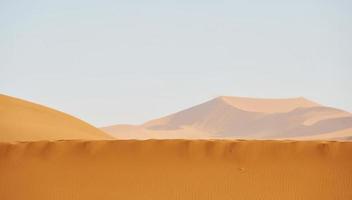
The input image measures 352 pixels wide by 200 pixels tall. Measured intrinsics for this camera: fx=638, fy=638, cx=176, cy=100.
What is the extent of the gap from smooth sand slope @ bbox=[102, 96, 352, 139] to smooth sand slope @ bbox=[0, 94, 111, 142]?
5293cm

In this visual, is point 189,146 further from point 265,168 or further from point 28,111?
point 28,111

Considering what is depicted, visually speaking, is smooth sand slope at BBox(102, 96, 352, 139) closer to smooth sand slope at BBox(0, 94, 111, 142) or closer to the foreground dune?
smooth sand slope at BBox(0, 94, 111, 142)

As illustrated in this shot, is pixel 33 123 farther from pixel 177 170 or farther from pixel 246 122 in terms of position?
pixel 246 122

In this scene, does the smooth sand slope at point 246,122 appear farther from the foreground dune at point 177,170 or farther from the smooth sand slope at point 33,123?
the foreground dune at point 177,170

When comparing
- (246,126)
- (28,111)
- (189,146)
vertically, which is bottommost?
(189,146)

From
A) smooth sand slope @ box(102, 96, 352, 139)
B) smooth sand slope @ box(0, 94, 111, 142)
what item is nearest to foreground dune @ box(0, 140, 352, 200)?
smooth sand slope @ box(0, 94, 111, 142)

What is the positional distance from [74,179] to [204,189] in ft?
4.19

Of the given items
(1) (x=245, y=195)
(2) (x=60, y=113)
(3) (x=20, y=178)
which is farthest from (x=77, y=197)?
(2) (x=60, y=113)

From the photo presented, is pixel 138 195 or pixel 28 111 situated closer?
pixel 138 195

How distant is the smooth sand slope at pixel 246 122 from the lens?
252 ft

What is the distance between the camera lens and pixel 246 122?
283 ft

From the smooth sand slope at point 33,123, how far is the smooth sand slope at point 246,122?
2084 inches

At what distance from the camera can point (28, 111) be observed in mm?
17547

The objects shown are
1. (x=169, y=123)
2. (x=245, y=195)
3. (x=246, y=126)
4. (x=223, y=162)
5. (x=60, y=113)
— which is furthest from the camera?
(x=169, y=123)
